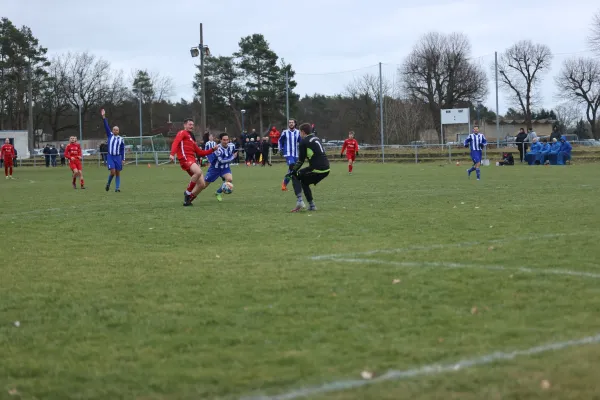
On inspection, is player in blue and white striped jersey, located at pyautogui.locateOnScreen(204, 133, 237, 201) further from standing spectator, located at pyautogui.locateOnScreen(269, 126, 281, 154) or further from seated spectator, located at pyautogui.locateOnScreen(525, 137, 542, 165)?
standing spectator, located at pyautogui.locateOnScreen(269, 126, 281, 154)

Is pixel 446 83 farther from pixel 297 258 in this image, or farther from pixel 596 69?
pixel 297 258

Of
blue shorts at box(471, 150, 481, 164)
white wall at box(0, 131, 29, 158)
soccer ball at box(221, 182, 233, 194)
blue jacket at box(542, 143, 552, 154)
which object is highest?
white wall at box(0, 131, 29, 158)

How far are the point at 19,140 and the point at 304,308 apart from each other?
72389 mm

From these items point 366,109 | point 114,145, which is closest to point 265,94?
point 366,109

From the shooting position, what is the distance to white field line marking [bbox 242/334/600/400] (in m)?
4.19

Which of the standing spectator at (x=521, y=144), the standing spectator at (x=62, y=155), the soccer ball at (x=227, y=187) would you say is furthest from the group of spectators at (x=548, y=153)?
the standing spectator at (x=62, y=155)

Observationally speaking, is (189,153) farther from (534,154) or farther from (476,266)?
(534,154)

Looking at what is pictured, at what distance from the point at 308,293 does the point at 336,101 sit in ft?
270

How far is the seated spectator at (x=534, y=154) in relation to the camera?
40.3m

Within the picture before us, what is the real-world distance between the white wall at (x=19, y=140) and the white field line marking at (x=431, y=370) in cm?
7234

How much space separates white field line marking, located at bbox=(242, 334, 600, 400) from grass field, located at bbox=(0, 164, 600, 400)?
0.06 feet

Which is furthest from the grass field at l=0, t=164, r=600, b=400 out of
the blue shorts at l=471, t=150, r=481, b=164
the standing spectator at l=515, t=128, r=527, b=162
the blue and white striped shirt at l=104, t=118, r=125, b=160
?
the standing spectator at l=515, t=128, r=527, b=162

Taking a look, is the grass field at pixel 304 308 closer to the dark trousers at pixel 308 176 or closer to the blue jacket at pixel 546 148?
the dark trousers at pixel 308 176

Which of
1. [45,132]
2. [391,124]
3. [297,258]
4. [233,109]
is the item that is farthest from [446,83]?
[297,258]
